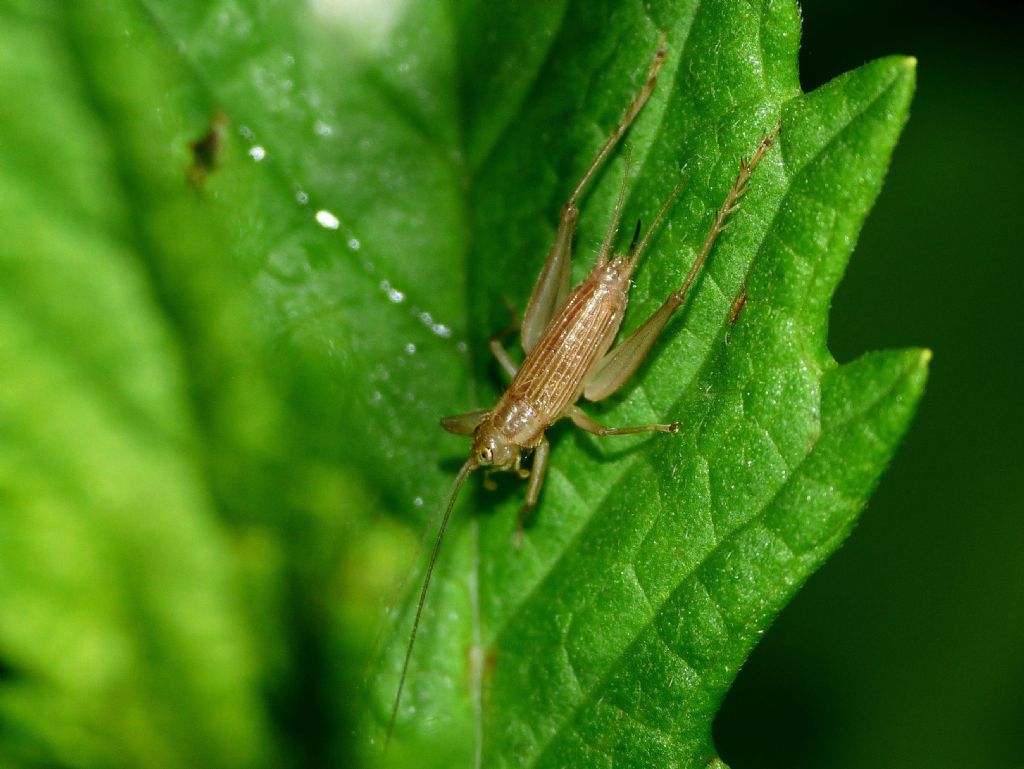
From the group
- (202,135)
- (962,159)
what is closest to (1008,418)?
(962,159)

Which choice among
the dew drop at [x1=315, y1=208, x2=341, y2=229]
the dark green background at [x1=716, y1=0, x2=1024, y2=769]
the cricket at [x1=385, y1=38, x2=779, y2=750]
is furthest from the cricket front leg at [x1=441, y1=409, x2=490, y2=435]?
the dark green background at [x1=716, y1=0, x2=1024, y2=769]

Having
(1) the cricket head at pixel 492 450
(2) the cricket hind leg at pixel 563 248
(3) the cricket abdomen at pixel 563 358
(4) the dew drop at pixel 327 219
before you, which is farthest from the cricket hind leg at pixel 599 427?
(4) the dew drop at pixel 327 219

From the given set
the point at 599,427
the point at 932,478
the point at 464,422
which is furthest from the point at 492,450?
the point at 932,478

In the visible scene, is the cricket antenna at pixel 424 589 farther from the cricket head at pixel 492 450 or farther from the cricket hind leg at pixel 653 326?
the cricket hind leg at pixel 653 326

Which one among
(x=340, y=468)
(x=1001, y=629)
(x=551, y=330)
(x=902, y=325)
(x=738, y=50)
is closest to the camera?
(x=738, y=50)

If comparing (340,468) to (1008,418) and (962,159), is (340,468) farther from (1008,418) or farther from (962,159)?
(962,159)

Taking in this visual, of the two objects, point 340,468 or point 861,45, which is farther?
point 861,45

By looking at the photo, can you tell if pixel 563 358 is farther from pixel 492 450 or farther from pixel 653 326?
pixel 653 326
